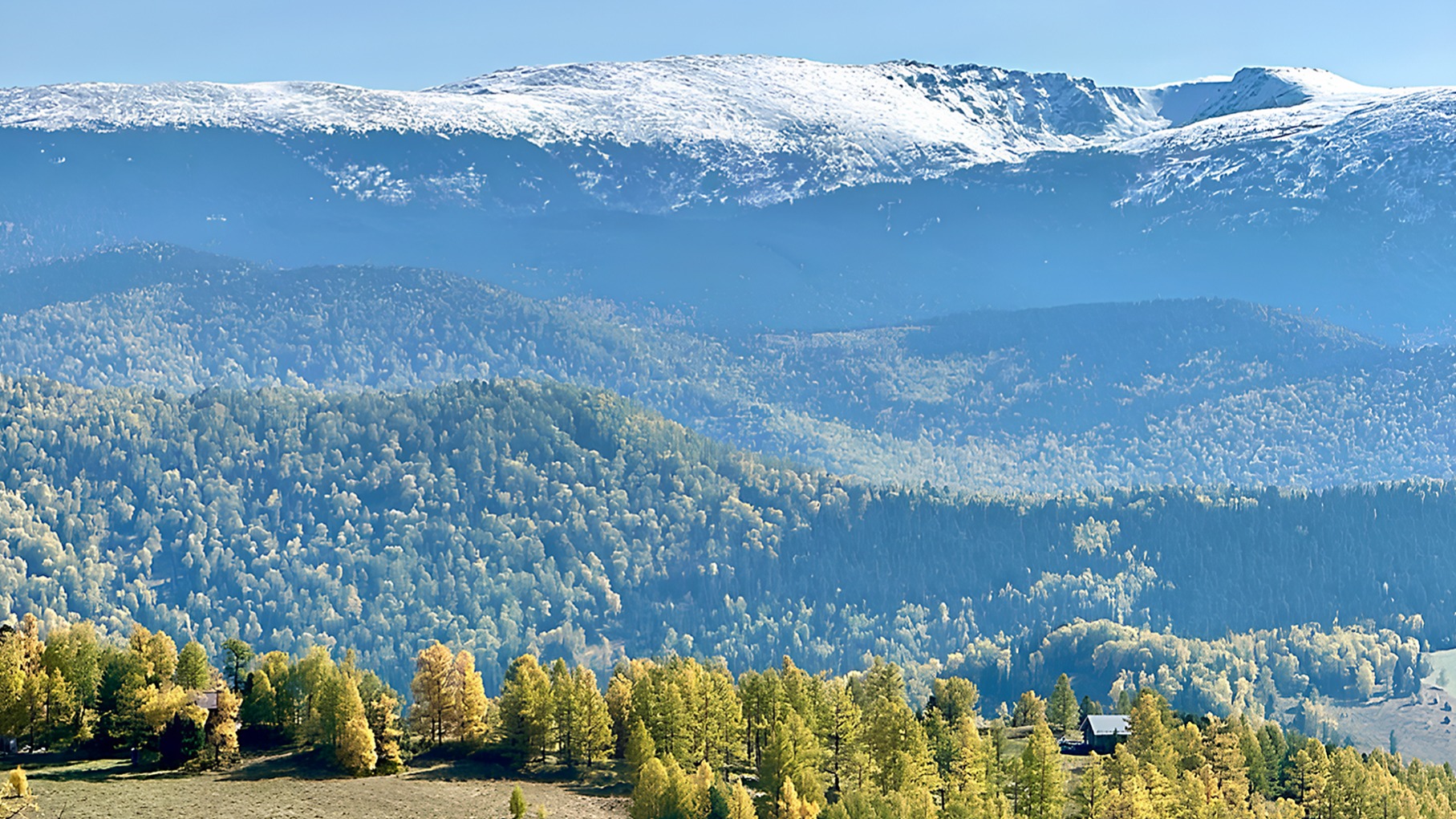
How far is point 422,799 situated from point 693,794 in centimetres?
2291

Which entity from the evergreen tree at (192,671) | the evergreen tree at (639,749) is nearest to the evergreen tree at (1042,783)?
the evergreen tree at (639,749)

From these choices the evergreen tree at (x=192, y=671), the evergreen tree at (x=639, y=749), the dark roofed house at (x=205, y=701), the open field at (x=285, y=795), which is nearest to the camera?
the open field at (x=285, y=795)

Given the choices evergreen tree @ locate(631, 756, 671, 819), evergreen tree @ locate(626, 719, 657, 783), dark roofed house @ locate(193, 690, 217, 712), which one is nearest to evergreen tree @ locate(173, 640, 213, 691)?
dark roofed house @ locate(193, 690, 217, 712)

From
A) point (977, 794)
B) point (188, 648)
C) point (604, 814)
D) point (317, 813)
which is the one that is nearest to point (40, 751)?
point (188, 648)

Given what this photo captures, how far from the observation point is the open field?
158 metres

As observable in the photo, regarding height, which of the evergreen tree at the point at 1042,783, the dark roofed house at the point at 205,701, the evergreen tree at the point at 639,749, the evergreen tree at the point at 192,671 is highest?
the evergreen tree at the point at 192,671

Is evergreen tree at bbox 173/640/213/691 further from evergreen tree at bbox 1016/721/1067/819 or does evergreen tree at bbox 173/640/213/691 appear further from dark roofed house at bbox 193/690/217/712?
evergreen tree at bbox 1016/721/1067/819

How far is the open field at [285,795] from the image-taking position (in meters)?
158

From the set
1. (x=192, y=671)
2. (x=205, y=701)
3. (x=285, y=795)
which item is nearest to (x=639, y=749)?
A: (x=285, y=795)

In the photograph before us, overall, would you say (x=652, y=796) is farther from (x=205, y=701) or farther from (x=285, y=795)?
(x=205, y=701)

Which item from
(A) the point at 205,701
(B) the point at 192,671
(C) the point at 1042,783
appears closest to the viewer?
(A) the point at 205,701

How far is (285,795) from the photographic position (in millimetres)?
166000

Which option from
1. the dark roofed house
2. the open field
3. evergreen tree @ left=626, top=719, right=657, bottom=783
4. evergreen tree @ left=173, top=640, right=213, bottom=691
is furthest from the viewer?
evergreen tree @ left=173, top=640, right=213, bottom=691

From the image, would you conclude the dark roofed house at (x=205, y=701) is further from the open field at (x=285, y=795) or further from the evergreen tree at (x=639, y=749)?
the evergreen tree at (x=639, y=749)
